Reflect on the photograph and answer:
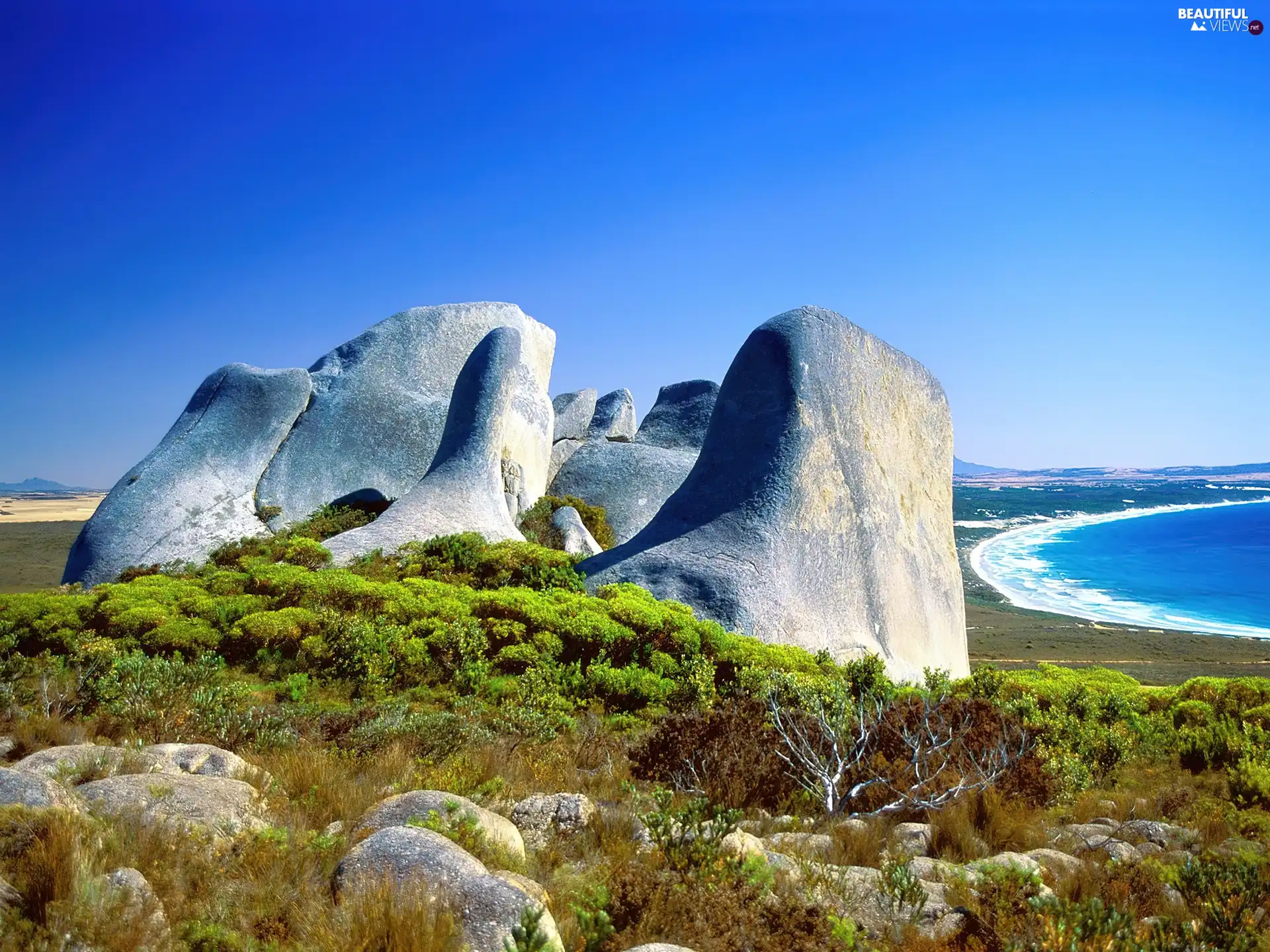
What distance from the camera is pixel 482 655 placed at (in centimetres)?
805

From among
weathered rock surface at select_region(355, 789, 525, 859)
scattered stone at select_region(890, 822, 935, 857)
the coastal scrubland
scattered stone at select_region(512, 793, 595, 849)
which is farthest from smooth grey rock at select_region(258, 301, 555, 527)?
scattered stone at select_region(890, 822, 935, 857)

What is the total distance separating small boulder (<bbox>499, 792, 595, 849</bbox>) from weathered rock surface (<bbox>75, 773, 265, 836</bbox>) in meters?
1.27

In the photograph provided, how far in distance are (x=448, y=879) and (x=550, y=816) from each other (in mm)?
1134

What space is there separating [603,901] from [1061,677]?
838 cm

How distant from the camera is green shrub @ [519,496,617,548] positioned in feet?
58.3

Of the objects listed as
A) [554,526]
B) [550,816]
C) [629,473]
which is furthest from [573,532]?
[550,816]

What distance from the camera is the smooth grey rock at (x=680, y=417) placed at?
24609 mm

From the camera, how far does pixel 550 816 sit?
425cm

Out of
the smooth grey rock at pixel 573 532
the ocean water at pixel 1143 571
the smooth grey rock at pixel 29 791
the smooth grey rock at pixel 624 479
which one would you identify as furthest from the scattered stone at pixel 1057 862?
the ocean water at pixel 1143 571

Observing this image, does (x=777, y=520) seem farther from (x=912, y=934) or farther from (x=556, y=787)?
(x=912, y=934)

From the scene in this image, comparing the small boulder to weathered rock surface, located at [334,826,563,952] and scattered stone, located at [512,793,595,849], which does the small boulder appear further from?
weathered rock surface, located at [334,826,563,952]

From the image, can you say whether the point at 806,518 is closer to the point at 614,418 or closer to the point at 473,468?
the point at 473,468

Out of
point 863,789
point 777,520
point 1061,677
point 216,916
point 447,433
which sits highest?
point 447,433

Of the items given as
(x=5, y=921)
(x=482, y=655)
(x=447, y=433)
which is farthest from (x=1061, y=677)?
(x=447, y=433)
